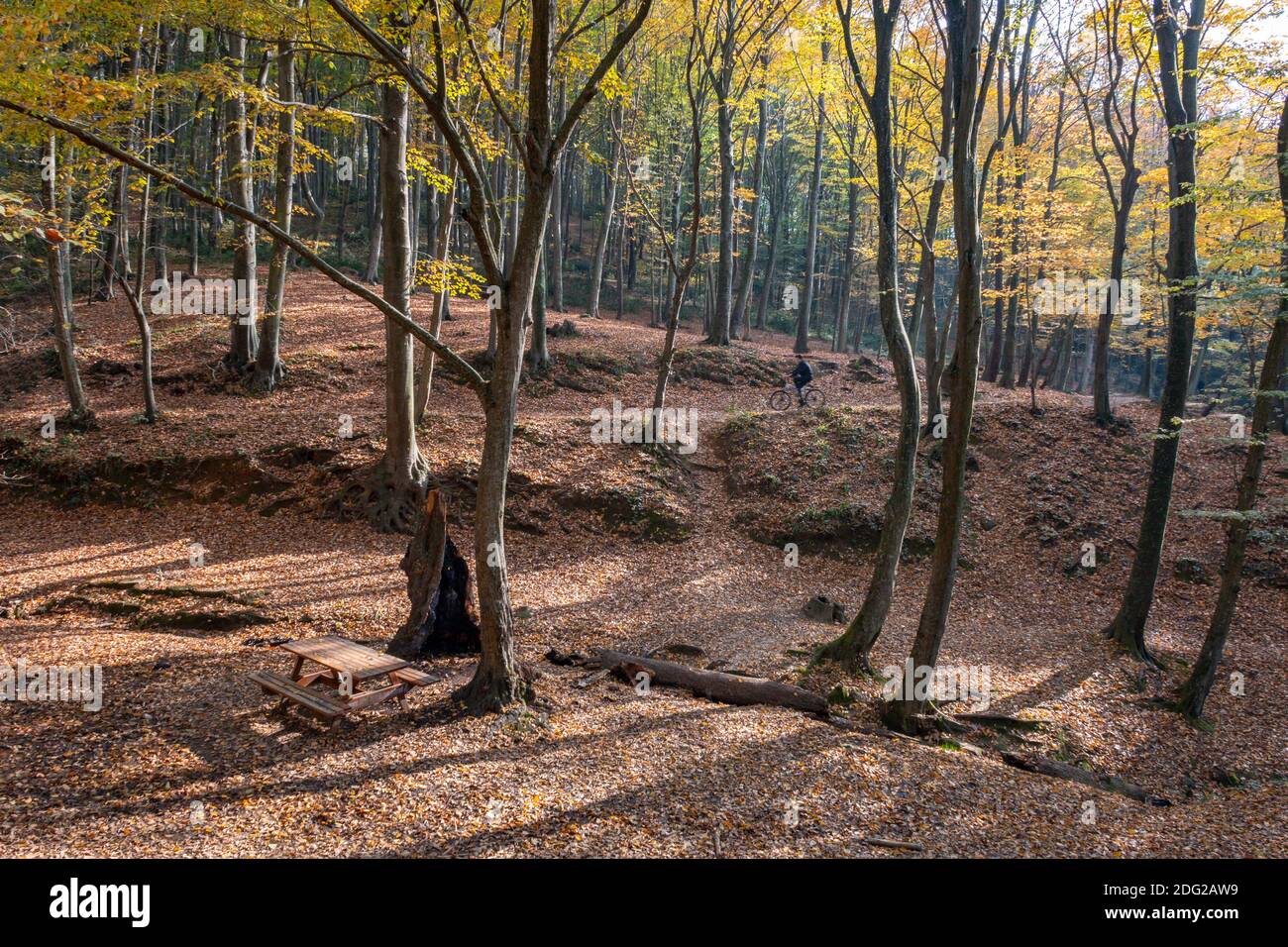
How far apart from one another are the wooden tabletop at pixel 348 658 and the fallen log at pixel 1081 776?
635cm

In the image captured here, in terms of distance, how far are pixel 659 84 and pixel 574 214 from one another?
68.9ft

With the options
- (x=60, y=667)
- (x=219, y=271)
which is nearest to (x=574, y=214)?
(x=219, y=271)

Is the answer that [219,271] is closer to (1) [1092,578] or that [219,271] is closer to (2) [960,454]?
(2) [960,454]

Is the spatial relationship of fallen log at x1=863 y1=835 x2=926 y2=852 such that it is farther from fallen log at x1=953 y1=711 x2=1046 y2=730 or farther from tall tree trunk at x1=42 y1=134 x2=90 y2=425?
tall tree trunk at x1=42 y1=134 x2=90 y2=425

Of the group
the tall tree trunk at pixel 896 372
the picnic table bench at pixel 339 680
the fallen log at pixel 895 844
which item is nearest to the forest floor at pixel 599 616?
the fallen log at pixel 895 844

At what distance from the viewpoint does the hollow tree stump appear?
294 inches

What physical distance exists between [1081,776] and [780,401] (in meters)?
13.2

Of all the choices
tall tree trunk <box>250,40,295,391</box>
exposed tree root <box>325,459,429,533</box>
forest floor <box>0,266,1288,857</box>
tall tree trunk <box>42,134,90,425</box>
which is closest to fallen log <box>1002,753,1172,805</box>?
forest floor <box>0,266,1288,857</box>

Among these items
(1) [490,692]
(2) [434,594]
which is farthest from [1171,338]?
(2) [434,594]

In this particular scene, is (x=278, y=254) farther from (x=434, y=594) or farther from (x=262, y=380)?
(x=434, y=594)

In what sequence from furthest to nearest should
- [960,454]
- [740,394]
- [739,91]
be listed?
1. [740,394]
2. [739,91]
3. [960,454]

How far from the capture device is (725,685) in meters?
7.70

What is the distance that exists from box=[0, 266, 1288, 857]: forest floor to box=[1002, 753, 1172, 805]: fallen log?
0.27 metres

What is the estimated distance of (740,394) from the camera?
20688 mm
